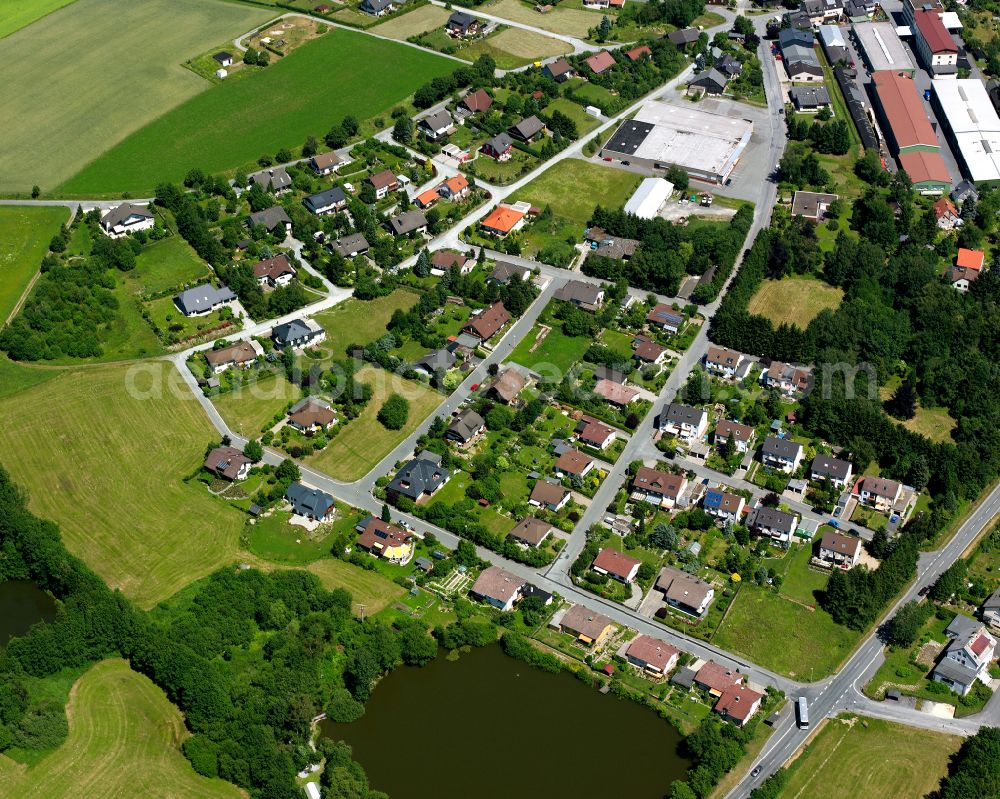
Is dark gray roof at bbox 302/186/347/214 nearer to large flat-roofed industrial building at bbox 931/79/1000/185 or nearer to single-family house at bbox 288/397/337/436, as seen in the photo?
single-family house at bbox 288/397/337/436

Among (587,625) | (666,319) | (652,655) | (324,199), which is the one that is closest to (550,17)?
(324,199)

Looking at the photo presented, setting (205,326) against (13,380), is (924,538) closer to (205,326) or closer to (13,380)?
(205,326)

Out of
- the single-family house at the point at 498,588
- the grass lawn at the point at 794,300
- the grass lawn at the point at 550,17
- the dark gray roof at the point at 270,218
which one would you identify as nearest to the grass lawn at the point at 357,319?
the dark gray roof at the point at 270,218

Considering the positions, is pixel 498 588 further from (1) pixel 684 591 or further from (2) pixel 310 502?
(2) pixel 310 502

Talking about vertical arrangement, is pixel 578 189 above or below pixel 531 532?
above

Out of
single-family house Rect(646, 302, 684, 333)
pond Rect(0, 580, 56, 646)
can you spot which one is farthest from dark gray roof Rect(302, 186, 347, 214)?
pond Rect(0, 580, 56, 646)

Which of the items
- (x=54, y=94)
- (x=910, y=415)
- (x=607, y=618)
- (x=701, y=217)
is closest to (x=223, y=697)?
(x=607, y=618)

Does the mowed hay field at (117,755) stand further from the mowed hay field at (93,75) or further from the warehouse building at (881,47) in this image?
the warehouse building at (881,47)
